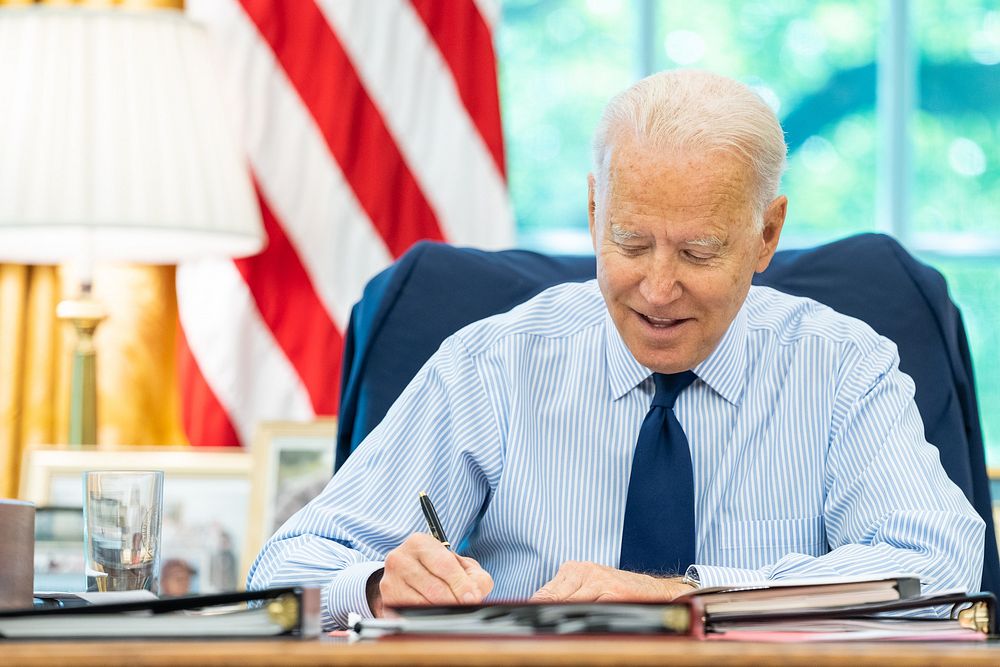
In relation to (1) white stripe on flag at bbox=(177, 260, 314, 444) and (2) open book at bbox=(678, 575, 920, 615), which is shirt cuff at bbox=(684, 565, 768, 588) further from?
(1) white stripe on flag at bbox=(177, 260, 314, 444)

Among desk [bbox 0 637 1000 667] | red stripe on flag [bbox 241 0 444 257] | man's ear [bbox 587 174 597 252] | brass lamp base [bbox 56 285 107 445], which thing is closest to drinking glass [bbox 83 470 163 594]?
desk [bbox 0 637 1000 667]

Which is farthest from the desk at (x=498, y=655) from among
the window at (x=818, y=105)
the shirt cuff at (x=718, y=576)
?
the window at (x=818, y=105)

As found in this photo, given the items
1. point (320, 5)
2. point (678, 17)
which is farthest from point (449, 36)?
point (678, 17)

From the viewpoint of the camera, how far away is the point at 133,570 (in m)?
1.09

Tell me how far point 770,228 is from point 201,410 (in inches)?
46.7

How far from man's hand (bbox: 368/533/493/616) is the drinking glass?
0.21 m

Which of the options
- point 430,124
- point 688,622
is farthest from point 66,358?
point 688,622

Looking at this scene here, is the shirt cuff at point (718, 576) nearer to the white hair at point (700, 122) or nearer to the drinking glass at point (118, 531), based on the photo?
the white hair at point (700, 122)

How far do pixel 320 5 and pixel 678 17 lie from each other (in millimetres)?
873

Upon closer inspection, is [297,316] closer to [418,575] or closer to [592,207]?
[592,207]

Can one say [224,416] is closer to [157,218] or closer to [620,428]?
[157,218]

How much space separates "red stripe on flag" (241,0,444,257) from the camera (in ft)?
7.54

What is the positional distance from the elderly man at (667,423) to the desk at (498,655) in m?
0.60

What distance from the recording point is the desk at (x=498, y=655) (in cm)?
60
